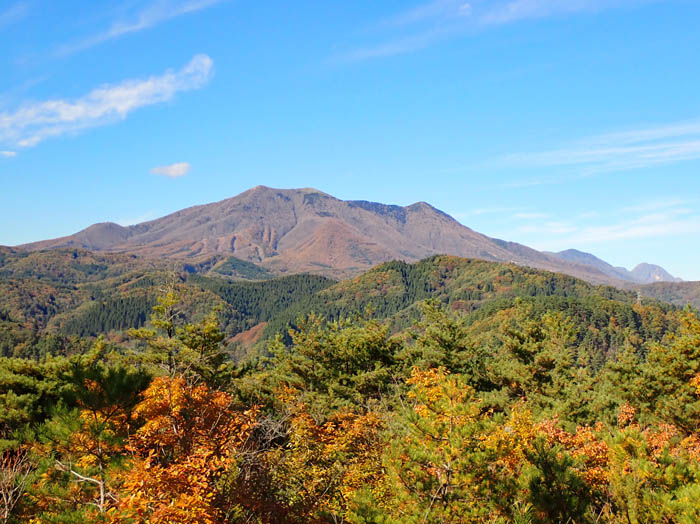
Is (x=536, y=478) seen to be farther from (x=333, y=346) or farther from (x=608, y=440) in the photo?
(x=333, y=346)

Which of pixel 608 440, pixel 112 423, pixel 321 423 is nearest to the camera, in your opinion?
pixel 112 423

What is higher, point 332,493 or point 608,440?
point 608,440

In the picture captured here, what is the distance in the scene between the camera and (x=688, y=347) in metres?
25.2

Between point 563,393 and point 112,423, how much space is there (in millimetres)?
Answer: 26594

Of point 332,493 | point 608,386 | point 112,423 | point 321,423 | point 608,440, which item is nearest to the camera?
point 112,423

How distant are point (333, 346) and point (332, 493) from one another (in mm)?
16891

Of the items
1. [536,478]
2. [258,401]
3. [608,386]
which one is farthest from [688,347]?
[258,401]

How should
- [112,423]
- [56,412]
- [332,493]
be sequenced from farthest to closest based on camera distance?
[332,493]
[112,423]
[56,412]

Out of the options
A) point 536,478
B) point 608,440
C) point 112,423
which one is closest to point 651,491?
point 608,440

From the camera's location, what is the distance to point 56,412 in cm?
690

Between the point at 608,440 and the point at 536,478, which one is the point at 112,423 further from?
the point at 608,440

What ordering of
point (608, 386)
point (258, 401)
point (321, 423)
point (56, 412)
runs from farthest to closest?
point (608, 386), point (258, 401), point (321, 423), point (56, 412)

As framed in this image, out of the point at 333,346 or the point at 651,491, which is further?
the point at 333,346

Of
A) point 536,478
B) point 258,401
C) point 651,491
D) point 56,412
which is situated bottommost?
point 258,401
